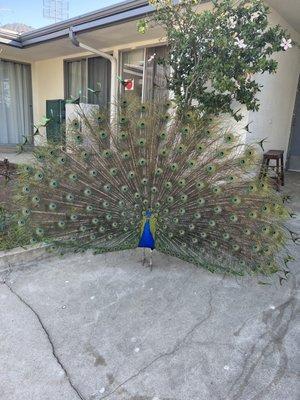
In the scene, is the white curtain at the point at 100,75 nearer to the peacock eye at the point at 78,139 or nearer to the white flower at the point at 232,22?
the white flower at the point at 232,22

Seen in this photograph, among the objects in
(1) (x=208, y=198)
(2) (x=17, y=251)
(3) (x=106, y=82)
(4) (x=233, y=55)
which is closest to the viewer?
(1) (x=208, y=198)

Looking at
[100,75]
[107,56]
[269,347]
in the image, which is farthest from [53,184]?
[100,75]

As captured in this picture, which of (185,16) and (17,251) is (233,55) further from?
(17,251)

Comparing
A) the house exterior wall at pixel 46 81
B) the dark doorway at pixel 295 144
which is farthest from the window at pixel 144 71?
the dark doorway at pixel 295 144

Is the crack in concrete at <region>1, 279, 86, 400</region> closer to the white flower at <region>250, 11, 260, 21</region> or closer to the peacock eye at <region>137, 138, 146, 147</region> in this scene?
the peacock eye at <region>137, 138, 146, 147</region>

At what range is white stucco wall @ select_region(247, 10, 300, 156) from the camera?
593 cm

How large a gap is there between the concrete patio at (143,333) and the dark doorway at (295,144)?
6.01 metres

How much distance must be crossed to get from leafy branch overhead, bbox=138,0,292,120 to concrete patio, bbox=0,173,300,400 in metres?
2.21

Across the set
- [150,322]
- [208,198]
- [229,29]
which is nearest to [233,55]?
[229,29]

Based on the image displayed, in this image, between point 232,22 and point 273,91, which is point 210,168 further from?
point 273,91

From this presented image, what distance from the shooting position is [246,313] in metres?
2.73

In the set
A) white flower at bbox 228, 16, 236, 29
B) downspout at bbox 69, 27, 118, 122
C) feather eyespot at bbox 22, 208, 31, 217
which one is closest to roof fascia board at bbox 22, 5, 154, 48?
downspout at bbox 69, 27, 118, 122

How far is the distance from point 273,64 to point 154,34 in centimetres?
349

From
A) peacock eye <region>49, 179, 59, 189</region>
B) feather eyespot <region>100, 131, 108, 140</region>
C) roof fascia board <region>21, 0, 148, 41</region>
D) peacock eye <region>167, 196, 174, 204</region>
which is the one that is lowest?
peacock eye <region>167, 196, 174, 204</region>
